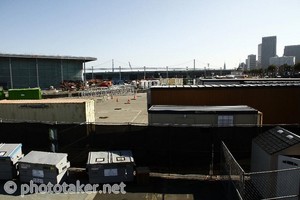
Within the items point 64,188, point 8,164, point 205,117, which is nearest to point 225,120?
point 205,117

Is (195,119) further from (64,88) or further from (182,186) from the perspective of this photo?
(64,88)

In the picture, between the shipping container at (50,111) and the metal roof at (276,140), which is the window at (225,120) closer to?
the metal roof at (276,140)

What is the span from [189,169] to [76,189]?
5076 mm

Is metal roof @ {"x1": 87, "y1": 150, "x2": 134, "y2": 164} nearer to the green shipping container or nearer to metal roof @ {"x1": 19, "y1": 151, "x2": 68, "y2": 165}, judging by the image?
metal roof @ {"x1": 19, "y1": 151, "x2": 68, "y2": 165}

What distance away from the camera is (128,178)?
1136cm

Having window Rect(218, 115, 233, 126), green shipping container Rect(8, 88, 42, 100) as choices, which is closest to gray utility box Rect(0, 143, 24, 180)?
window Rect(218, 115, 233, 126)

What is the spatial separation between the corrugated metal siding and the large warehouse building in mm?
101136

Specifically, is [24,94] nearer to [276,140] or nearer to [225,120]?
[225,120]

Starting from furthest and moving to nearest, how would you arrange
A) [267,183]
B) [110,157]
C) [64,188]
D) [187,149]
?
[187,149] → [110,157] → [64,188] → [267,183]

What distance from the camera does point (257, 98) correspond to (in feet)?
66.7

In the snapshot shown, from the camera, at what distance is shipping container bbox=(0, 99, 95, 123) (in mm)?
19000


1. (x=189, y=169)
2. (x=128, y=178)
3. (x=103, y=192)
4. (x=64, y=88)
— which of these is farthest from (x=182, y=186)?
(x=64, y=88)

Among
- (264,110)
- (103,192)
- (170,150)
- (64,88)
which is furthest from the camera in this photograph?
(64,88)

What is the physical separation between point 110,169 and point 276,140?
6572 millimetres
